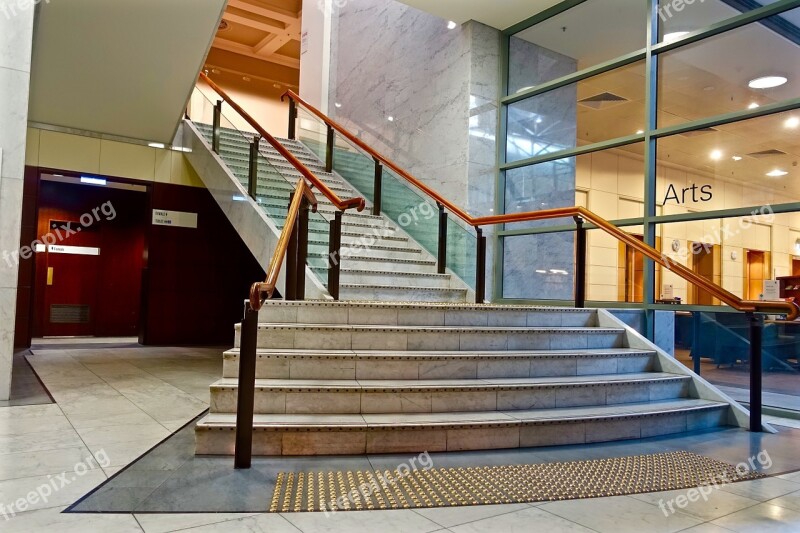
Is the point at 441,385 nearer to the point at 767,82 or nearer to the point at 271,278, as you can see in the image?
the point at 271,278

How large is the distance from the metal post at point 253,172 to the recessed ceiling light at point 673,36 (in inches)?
201

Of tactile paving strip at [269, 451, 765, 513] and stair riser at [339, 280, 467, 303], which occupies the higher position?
stair riser at [339, 280, 467, 303]

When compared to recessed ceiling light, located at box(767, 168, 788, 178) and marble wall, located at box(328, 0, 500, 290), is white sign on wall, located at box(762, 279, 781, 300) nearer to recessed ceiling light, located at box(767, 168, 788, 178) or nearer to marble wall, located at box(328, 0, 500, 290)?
recessed ceiling light, located at box(767, 168, 788, 178)

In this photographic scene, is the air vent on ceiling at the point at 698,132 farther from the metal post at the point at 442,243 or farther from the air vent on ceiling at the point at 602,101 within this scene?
the metal post at the point at 442,243

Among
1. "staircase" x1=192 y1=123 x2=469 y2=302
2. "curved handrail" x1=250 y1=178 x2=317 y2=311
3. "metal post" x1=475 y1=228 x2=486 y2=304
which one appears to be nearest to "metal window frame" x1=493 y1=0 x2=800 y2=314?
"metal post" x1=475 y1=228 x2=486 y2=304

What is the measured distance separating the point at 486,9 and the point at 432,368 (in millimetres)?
5549

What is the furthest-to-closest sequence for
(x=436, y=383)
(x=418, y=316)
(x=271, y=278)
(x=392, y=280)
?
(x=392, y=280)
(x=418, y=316)
(x=436, y=383)
(x=271, y=278)

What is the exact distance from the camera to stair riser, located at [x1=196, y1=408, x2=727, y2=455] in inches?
135

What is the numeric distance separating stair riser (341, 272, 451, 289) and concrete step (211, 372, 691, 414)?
2.39 m

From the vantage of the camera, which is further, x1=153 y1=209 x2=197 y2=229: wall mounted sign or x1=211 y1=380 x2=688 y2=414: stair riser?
x1=153 y1=209 x2=197 y2=229: wall mounted sign

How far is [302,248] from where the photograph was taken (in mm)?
5379

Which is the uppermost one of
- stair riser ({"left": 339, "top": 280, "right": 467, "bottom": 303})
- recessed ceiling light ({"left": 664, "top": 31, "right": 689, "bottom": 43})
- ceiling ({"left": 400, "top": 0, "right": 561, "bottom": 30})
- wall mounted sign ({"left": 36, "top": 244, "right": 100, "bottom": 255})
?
ceiling ({"left": 400, "top": 0, "right": 561, "bottom": 30})

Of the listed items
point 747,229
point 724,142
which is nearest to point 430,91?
point 724,142

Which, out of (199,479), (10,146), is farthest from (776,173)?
(10,146)
